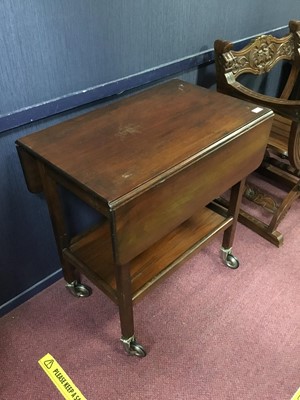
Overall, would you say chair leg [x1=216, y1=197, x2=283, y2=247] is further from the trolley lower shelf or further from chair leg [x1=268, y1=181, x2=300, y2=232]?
the trolley lower shelf

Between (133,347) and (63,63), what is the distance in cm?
97

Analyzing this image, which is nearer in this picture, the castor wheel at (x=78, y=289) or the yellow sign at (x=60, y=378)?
→ the yellow sign at (x=60, y=378)

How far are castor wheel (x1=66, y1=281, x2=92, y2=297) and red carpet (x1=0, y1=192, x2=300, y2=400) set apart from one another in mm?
29

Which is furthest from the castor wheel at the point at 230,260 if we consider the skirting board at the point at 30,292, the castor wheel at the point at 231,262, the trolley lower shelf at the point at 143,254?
the skirting board at the point at 30,292

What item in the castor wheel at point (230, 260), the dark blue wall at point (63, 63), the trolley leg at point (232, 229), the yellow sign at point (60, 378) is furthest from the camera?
the castor wheel at point (230, 260)

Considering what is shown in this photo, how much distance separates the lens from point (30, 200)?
1.27 m

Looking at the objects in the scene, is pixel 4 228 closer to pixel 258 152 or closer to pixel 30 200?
pixel 30 200

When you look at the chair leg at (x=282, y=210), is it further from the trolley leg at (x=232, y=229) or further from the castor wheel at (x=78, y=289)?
the castor wheel at (x=78, y=289)

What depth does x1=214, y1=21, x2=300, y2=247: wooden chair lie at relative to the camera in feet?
4.67

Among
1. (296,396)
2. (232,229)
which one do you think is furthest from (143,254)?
(296,396)

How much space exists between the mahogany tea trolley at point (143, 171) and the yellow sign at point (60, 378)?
0.21 meters

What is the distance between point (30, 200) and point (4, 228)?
129 millimetres

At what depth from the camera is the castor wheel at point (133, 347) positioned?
48.4 inches

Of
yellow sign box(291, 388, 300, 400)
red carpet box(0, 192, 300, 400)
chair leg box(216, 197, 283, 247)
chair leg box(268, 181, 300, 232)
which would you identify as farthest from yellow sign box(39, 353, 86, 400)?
chair leg box(268, 181, 300, 232)
